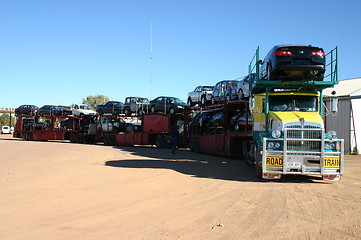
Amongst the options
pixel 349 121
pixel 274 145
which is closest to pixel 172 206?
pixel 274 145

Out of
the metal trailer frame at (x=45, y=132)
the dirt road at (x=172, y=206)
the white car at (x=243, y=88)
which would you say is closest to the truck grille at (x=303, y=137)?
the dirt road at (x=172, y=206)

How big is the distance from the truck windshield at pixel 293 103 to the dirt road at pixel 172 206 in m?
2.19

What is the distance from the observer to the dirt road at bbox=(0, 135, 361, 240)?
6148mm

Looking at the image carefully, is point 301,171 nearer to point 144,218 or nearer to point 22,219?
point 144,218

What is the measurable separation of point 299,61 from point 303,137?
7.74 ft

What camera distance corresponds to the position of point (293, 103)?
12.9 meters

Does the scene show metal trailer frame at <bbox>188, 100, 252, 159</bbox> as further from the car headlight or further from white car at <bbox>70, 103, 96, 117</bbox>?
white car at <bbox>70, 103, 96, 117</bbox>

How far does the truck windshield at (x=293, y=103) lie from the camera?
12737 mm

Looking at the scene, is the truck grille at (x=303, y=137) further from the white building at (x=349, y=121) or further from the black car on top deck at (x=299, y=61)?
the white building at (x=349, y=121)

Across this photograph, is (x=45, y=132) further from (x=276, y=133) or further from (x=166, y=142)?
(x=276, y=133)

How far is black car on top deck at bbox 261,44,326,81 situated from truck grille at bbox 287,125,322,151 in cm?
192

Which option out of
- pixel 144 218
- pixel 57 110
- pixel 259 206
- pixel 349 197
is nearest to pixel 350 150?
pixel 349 197

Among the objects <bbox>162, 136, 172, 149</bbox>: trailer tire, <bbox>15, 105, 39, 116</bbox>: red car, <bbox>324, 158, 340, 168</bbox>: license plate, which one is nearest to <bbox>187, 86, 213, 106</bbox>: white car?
<bbox>162, 136, 172, 149</bbox>: trailer tire

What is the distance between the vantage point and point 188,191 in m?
9.98
